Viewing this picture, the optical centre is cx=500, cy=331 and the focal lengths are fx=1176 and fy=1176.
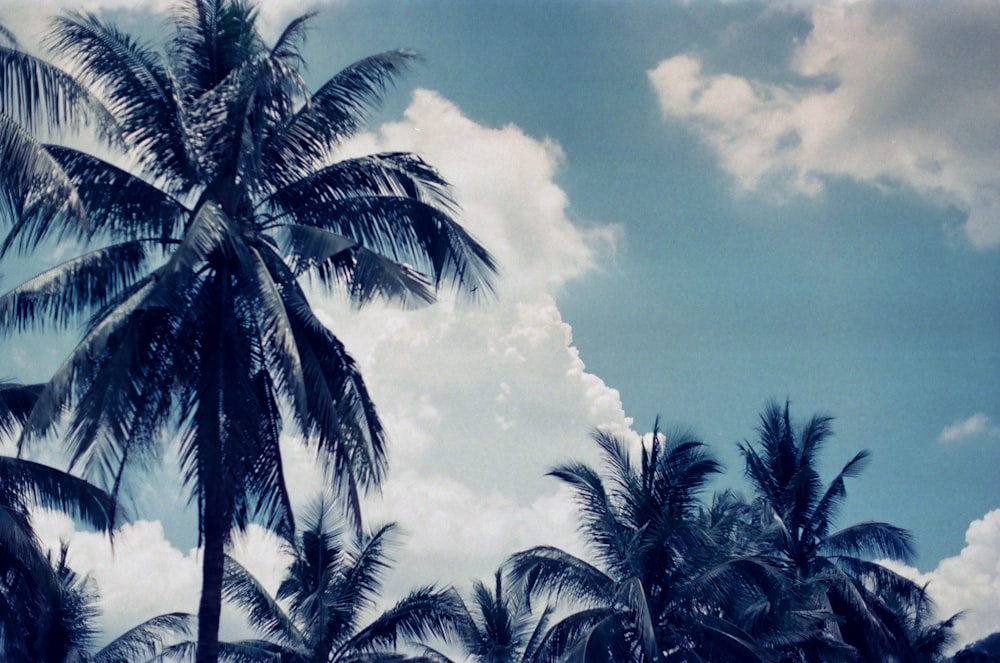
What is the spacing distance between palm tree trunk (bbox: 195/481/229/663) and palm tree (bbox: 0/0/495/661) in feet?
0.08

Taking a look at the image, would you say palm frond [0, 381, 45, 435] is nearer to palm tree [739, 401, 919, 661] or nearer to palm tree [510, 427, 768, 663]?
palm tree [510, 427, 768, 663]

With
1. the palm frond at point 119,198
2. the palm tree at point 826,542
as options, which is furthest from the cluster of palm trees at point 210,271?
the palm tree at point 826,542

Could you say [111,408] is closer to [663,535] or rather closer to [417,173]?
[417,173]

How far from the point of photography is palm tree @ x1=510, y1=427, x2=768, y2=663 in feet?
67.9

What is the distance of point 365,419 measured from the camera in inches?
569

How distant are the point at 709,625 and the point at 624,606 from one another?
5.05 feet

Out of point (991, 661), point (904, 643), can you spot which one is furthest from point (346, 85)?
point (991, 661)

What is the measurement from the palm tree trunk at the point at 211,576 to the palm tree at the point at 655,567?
314 inches

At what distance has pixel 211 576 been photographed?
13.8 meters

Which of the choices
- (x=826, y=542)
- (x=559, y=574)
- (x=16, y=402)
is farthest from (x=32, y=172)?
(x=826, y=542)

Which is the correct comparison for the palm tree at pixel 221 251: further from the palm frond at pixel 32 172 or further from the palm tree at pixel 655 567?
the palm tree at pixel 655 567

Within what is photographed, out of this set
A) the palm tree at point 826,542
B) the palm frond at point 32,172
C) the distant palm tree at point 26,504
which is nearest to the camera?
the palm frond at point 32,172

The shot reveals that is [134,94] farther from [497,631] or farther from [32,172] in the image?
[497,631]

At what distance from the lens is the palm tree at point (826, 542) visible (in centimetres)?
2788
